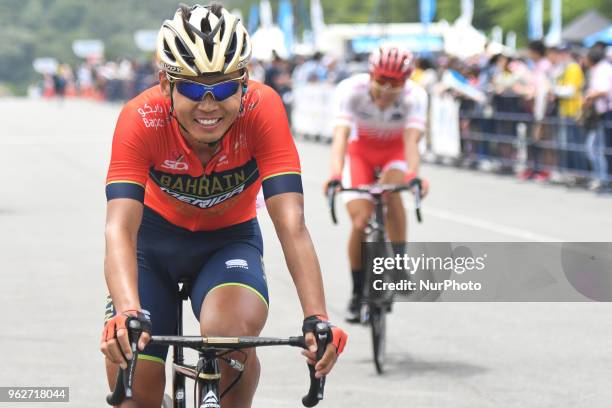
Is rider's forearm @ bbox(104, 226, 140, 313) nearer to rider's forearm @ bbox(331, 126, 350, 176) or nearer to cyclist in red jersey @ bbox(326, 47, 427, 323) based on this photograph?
rider's forearm @ bbox(331, 126, 350, 176)

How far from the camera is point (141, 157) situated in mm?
4926

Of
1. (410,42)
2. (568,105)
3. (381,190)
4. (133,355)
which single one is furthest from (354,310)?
(410,42)

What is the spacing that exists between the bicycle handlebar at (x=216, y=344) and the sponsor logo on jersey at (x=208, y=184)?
3.11 feet

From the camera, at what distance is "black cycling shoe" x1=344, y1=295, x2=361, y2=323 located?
32.1ft

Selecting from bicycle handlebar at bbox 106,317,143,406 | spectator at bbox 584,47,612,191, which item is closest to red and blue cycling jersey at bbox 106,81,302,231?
bicycle handlebar at bbox 106,317,143,406

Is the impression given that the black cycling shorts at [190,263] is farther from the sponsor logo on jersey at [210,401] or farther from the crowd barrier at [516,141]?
the crowd barrier at [516,141]

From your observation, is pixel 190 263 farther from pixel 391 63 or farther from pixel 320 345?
pixel 391 63

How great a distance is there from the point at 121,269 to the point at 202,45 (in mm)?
742

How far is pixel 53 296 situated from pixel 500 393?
4496mm

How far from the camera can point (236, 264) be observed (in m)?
5.24

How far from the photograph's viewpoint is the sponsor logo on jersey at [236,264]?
523 centimetres

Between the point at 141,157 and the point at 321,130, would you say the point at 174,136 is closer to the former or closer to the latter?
the point at 141,157

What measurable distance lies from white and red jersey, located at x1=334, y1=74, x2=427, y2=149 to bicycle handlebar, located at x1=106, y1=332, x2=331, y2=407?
17.9 ft

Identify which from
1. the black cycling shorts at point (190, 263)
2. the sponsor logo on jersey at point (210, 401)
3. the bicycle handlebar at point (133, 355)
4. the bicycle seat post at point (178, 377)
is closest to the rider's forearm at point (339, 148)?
the black cycling shorts at point (190, 263)
